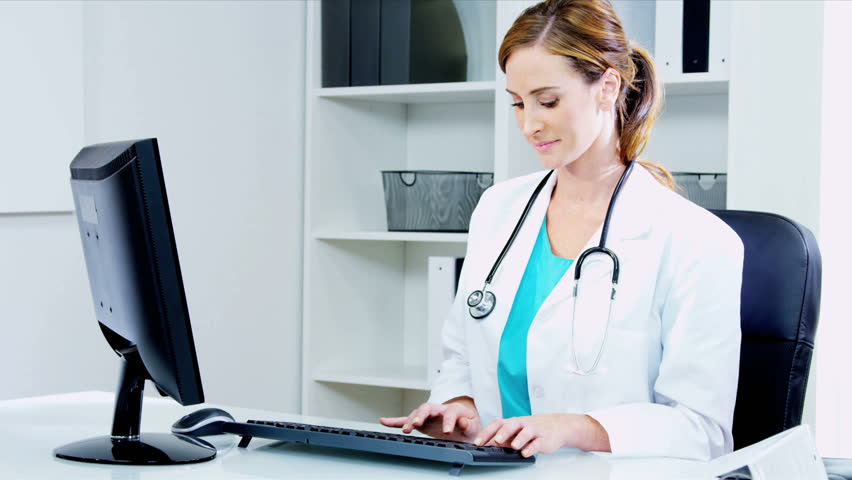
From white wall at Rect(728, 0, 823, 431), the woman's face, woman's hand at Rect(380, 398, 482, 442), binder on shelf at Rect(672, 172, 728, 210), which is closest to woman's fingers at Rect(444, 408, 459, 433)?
woman's hand at Rect(380, 398, 482, 442)

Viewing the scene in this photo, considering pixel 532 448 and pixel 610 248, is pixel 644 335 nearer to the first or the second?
pixel 610 248

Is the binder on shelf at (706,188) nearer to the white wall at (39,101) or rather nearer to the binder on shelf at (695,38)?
the binder on shelf at (695,38)

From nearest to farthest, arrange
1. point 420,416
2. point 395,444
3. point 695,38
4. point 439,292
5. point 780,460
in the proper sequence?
point 780,460, point 395,444, point 420,416, point 695,38, point 439,292

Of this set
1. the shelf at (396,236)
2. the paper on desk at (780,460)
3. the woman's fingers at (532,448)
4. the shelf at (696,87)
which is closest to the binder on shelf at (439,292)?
the shelf at (396,236)

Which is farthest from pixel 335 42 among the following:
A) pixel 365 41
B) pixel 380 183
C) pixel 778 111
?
pixel 778 111

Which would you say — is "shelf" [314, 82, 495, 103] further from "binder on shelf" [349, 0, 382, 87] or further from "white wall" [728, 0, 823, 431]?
"white wall" [728, 0, 823, 431]

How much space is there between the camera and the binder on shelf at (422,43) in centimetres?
262

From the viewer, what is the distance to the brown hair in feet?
5.07

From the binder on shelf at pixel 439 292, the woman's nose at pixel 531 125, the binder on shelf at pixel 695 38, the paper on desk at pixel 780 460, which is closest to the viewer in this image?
the paper on desk at pixel 780 460

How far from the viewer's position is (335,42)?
269 centimetres

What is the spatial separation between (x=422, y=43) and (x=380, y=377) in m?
0.90

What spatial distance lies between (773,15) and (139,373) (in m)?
1.55

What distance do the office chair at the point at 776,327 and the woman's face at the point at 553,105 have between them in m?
0.31

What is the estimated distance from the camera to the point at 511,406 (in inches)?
62.0
